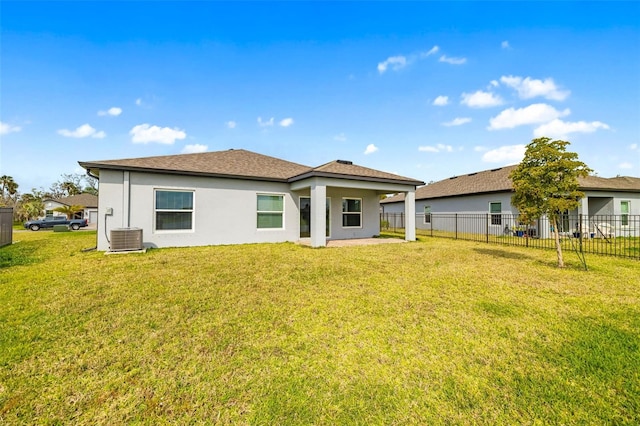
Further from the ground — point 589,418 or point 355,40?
point 355,40

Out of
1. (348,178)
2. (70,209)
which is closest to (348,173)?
(348,178)

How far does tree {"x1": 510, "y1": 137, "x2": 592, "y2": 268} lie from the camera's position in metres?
6.77

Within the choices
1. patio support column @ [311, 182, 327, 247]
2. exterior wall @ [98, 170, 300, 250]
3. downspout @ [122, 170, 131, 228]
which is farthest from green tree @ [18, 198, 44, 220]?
patio support column @ [311, 182, 327, 247]

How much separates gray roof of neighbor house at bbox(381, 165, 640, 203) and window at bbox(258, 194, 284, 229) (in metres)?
10.9

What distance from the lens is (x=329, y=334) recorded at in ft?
11.0

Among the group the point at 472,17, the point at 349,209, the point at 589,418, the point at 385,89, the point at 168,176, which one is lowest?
the point at 589,418

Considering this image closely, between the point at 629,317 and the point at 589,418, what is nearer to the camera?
the point at 589,418

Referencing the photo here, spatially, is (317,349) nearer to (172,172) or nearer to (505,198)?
(172,172)

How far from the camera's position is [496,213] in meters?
16.1

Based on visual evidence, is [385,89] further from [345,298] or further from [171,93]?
[345,298]

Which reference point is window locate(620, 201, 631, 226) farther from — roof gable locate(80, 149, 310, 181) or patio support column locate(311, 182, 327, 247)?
roof gable locate(80, 149, 310, 181)

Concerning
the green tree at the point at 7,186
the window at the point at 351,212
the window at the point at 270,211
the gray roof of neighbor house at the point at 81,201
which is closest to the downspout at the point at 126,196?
the window at the point at 270,211

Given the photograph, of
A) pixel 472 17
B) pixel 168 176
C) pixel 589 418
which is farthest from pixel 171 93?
pixel 589 418

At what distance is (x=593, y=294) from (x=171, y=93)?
16.9 meters
